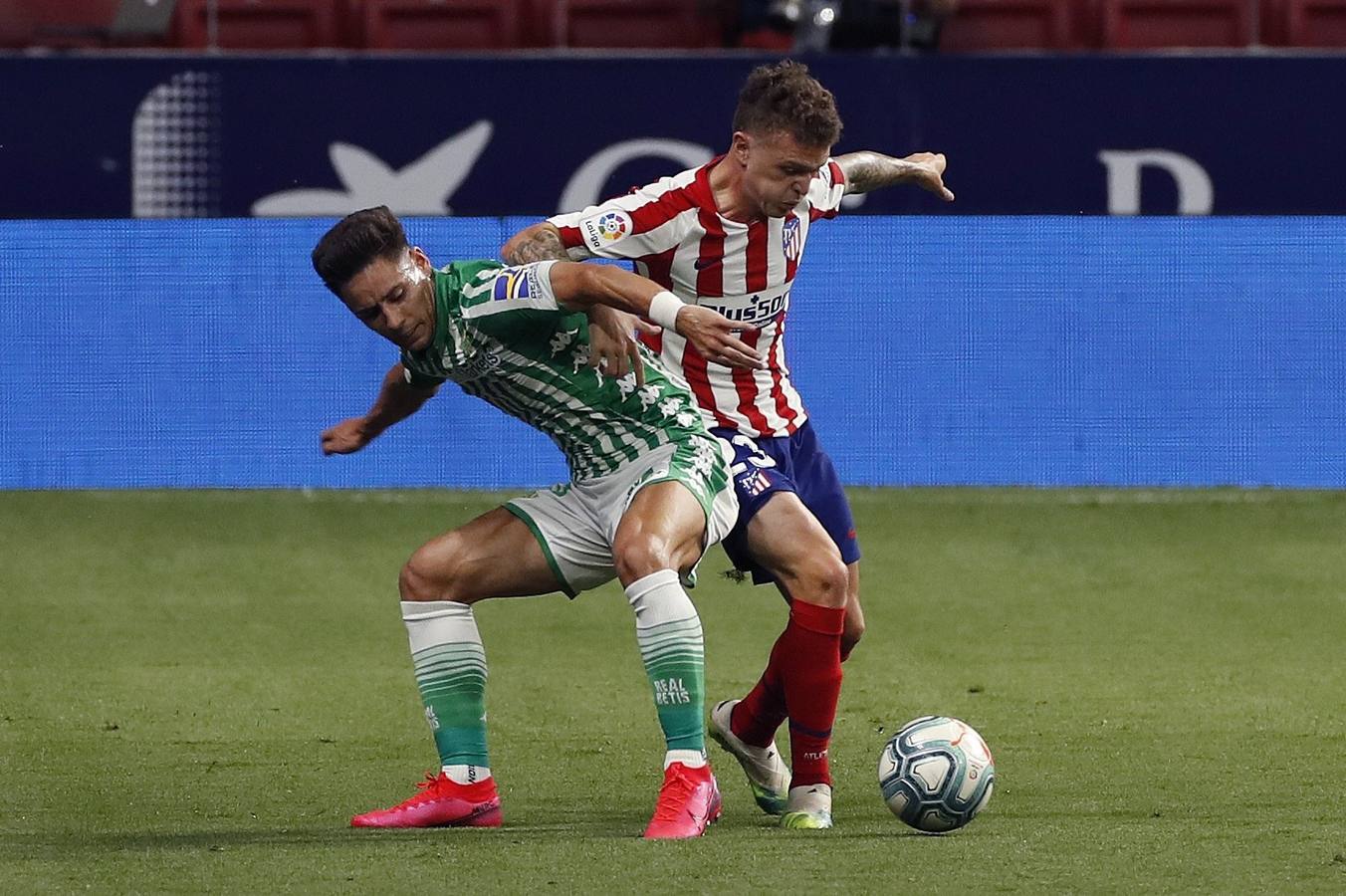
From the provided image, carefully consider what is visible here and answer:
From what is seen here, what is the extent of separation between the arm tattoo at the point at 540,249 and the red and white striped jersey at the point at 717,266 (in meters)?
0.09

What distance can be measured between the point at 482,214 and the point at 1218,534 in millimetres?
3737

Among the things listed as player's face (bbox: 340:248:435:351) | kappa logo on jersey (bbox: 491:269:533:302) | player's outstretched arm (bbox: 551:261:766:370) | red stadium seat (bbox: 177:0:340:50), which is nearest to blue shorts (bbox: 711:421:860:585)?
player's outstretched arm (bbox: 551:261:766:370)

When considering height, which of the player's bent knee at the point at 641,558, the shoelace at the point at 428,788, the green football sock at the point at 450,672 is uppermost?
the player's bent knee at the point at 641,558

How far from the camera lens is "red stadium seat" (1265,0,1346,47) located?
11.4 m

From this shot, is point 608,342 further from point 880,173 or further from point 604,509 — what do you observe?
point 880,173

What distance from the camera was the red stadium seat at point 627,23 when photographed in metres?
11.3

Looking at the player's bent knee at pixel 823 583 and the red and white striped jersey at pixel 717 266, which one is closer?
the player's bent knee at pixel 823 583

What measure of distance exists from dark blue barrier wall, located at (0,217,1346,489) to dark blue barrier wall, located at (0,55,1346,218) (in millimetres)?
577

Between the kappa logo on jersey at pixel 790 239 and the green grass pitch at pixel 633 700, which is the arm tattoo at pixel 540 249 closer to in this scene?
the kappa logo on jersey at pixel 790 239

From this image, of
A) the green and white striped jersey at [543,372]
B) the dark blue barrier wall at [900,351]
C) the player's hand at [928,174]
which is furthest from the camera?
the dark blue barrier wall at [900,351]

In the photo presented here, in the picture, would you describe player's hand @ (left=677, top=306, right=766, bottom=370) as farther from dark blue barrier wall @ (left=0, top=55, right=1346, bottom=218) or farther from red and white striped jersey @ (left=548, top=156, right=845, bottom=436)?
dark blue barrier wall @ (left=0, top=55, right=1346, bottom=218)

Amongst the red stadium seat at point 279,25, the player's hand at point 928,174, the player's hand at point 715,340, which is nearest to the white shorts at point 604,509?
the player's hand at point 715,340

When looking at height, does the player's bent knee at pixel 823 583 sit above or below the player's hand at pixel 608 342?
below

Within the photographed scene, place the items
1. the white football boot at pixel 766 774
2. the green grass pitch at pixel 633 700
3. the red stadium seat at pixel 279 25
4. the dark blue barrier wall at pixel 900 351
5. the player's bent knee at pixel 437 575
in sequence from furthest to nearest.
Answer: the red stadium seat at pixel 279 25 → the dark blue barrier wall at pixel 900 351 → the white football boot at pixel 766 774 → the player's bent knee at pixel 437 575 → the green grass pitch at pixel 633 700
